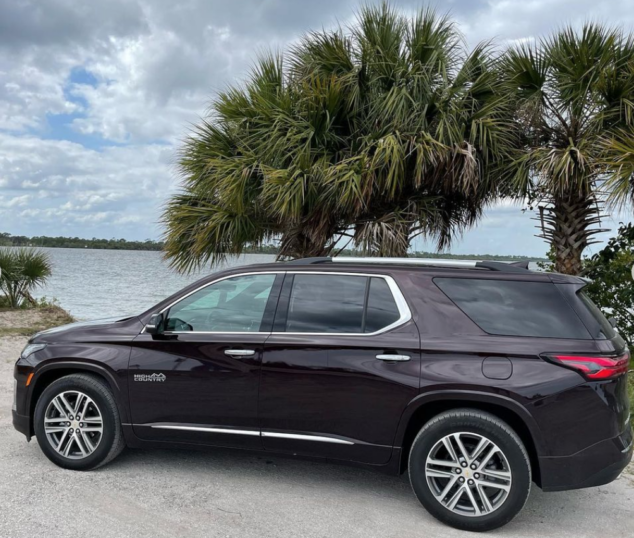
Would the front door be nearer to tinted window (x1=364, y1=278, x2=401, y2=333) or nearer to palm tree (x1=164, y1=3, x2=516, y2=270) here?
tinted window (x1=364, y1=278, x2=401, y2=333)

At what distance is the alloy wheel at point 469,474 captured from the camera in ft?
11.9

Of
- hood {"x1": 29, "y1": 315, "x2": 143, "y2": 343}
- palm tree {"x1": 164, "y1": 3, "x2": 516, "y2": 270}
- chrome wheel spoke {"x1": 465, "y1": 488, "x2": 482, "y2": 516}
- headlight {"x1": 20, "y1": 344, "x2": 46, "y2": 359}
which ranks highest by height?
palm tree {"x1": 164, "y1": 3, "x2": 516, "y2": 270}

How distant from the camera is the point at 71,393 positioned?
4.49 m

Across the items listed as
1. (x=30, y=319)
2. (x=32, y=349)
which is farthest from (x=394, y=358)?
(x=30, y=319)

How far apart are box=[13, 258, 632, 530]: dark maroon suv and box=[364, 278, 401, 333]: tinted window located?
1 centimetres

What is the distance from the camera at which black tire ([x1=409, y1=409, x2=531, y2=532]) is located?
3.58 meters

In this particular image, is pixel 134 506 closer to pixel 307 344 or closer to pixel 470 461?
pixel 307 344

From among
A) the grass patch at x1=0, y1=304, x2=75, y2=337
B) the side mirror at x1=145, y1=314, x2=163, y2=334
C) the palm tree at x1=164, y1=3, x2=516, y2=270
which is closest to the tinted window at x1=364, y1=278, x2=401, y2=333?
the side mirror at x1=145, y1=314, x2=163, y2=334

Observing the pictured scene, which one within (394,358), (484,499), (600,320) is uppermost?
(600,320)

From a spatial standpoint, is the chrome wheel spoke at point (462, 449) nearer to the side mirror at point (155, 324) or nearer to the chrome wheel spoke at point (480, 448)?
the chrome wheel spoke at point (480, 448)

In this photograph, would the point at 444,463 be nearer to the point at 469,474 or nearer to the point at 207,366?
the point at 469,474

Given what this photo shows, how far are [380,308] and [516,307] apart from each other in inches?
34.0

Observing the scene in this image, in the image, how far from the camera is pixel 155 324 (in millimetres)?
4293

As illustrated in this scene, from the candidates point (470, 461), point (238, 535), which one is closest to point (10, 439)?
point (238, 535)
